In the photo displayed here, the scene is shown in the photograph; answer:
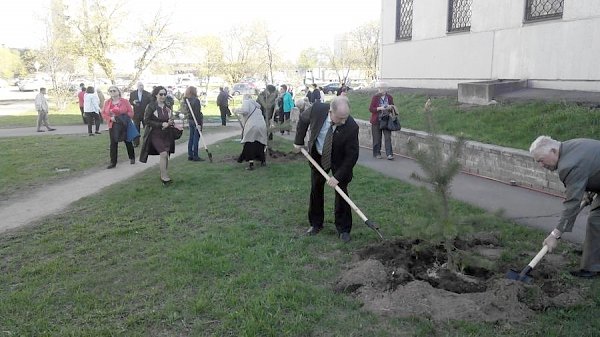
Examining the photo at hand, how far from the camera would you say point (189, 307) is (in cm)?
423

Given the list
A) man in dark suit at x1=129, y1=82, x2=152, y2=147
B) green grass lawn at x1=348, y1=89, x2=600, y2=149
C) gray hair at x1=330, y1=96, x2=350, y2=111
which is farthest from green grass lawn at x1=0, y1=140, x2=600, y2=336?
man in dark suit at x1=129, y1=82, x2=152, y2=147

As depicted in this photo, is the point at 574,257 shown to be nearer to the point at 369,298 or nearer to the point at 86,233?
the point at 369,298

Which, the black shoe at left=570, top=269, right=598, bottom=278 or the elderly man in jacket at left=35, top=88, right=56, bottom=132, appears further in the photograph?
the elderly man in jacket at left=35, top=88, right=56, bottom=132

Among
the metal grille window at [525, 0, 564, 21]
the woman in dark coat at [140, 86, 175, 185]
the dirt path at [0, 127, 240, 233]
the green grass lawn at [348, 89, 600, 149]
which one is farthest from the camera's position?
the metal grille window at [525, 0, 564, 21]

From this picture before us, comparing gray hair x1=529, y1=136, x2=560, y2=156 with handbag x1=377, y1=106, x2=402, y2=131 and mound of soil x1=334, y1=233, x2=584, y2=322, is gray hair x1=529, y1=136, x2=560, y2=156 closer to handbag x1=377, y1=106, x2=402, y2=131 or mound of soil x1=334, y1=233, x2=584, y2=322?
mound of soil x1=334, y1=233, x2=584, y2=322

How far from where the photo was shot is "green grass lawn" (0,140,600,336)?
3904 mm

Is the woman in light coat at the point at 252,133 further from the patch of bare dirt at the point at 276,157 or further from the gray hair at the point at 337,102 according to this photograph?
the gray hair at the point at 337,102

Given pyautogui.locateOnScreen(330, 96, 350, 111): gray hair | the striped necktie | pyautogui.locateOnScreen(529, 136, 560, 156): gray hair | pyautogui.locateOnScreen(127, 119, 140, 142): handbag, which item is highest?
pyautogui.locateOnScreen(330, 96, 350, 111): gray hair

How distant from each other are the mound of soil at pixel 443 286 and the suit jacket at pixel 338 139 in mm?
977

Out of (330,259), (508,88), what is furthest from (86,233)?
(508,88)

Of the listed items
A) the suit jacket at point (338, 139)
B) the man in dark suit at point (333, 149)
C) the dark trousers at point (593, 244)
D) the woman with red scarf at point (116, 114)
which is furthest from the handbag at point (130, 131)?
the dark trousers at point (593, 244)

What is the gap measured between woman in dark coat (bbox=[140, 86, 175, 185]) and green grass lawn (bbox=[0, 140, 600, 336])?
3.10ft

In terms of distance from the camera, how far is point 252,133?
403 inches

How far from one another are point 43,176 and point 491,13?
11261 millimetres
